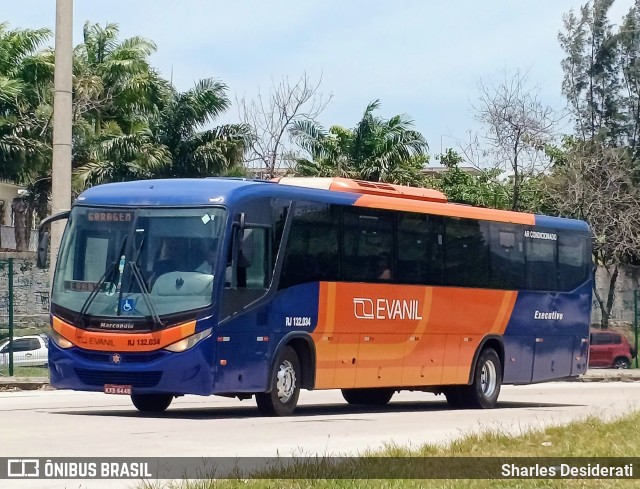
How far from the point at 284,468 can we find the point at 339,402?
13.5 metres

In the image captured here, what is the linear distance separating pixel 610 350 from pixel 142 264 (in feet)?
96.9

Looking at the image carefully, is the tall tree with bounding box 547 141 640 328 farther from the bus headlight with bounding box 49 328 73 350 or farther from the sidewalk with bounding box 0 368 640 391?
the bus headlight with bounding box 49 328 73 350

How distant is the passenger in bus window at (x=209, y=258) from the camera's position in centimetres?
1723

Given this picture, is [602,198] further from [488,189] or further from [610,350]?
[610,350]

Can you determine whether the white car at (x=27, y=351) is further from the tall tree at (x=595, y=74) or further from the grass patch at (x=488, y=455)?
the tall tree at (x=595, y=74)

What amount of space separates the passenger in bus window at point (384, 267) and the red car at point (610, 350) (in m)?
24.8

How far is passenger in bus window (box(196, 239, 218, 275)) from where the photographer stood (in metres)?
17.2

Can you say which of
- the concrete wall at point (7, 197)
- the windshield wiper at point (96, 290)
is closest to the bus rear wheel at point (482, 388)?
the windshield wiper at point (96, 290)

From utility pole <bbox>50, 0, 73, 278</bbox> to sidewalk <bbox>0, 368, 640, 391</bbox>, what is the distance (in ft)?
8.27

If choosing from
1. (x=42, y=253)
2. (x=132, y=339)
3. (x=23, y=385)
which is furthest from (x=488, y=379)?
(x=23, y=385)

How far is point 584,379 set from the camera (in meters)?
37.2

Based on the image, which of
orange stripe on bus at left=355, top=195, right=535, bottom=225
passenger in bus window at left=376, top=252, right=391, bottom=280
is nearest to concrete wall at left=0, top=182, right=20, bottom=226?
orange stripe on bus at left=355, top=195, right=535, bottom=225

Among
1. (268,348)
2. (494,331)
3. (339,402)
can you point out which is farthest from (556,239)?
(268,348)

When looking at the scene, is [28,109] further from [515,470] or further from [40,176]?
[515,470]
